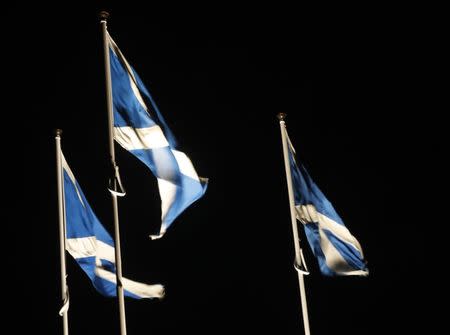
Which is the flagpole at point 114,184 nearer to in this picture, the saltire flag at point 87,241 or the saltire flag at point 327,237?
the saltire flag at point 87,241

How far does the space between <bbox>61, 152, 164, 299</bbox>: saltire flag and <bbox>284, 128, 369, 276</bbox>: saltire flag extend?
13.6 ft

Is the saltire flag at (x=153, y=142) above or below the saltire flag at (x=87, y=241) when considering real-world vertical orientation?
above

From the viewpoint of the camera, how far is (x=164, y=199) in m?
11.9

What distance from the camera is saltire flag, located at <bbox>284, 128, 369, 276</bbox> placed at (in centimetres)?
1401

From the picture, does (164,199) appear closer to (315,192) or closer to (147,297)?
(147,297)

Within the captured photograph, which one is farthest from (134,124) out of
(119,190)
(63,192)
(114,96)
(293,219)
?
(293,219)

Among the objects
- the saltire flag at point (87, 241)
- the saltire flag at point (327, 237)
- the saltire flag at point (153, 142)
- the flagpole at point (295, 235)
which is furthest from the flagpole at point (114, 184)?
the saltire flag at point (327, 237)

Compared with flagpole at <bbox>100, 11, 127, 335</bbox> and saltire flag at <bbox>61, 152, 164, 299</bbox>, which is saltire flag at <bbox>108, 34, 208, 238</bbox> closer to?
flagpole at <bbox>100, 11, 127, 335</bbox>

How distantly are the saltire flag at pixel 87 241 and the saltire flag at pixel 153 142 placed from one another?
2.43m

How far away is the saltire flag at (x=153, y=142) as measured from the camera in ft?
39.5

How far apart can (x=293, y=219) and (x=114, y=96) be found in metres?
4.55

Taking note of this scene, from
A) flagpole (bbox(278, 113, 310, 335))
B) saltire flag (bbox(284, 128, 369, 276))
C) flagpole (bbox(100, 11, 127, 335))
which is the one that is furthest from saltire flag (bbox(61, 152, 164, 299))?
saltire flag (bbox(284, 128, 369, 276))

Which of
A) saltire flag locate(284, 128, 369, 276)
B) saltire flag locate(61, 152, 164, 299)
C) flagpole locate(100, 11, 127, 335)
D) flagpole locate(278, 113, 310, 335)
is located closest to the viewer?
flagpole locate(100, 11, 127, 335)

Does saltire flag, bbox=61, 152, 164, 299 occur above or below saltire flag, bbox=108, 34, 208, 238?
below
